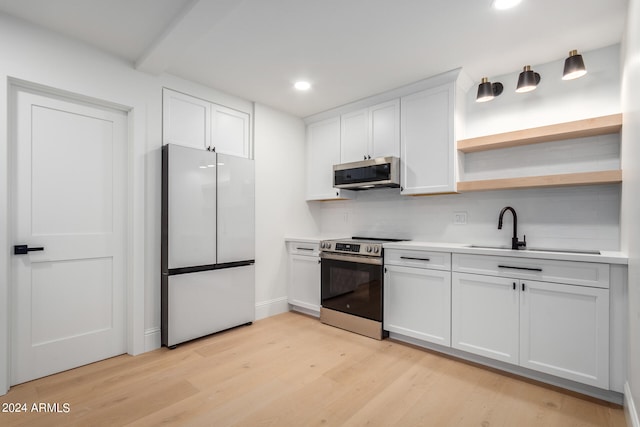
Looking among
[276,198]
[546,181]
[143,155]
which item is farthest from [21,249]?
[546,181]

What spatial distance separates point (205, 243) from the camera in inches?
120

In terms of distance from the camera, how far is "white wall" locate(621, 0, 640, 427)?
5.06 ft

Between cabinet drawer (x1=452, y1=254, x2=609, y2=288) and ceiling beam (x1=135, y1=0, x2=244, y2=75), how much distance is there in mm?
2456

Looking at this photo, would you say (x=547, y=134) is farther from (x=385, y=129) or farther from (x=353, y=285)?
(x=353, y=285)

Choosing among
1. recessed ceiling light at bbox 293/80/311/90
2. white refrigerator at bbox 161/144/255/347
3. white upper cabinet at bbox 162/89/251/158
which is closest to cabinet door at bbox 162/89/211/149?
white upper cabinet at bbox 162/89/251/158

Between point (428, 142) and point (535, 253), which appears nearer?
point (535, 253)

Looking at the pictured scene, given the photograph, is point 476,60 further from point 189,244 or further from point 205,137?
point 189,244

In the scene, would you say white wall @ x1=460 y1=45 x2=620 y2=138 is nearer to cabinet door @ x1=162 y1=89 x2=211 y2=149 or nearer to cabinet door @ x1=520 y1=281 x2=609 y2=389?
cabinet door @ x1=520 y1=281 x2=609 y2=389

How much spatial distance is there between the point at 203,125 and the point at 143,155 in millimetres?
699

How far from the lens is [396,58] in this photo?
2652 millimetres

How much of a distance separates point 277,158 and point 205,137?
926 millimetres

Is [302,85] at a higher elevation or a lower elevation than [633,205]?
higher

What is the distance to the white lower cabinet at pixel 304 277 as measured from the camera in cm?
367

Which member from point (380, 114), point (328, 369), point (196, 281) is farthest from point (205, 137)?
point (328, 369)
